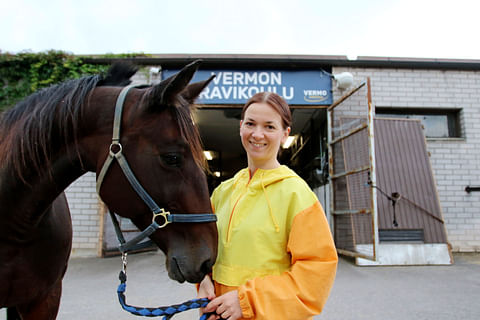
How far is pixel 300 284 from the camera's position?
81 centimetres

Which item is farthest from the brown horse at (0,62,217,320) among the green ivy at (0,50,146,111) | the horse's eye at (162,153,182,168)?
the green ivy at (0,50,146,111)

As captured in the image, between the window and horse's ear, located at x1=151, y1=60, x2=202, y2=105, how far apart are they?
5.62 metres

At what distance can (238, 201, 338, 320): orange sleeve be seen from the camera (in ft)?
2.63

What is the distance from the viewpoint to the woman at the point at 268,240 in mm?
811

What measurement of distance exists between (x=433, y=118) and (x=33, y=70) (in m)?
8.08

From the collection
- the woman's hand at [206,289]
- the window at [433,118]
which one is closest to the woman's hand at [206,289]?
the woman's hand at [206,289]

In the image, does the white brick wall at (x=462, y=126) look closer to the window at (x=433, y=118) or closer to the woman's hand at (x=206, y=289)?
the window at (x=433, y=118)

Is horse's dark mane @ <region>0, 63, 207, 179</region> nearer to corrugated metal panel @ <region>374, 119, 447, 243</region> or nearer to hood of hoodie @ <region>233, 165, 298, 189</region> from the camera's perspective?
hood of hoodie @ <region>233, 165, 298, 189</region>

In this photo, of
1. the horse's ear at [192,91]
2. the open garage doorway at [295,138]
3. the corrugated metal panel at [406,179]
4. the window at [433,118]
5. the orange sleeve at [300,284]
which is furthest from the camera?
the open garage doorway at [295,138]

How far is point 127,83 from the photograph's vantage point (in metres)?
1.39

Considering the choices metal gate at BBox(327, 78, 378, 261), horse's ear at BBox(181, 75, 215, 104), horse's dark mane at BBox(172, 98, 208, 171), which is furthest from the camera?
metal gate at BBox(327, 78, 378, 261)

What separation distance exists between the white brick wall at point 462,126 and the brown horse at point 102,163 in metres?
5.22

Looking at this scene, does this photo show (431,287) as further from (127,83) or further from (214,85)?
(214,85)

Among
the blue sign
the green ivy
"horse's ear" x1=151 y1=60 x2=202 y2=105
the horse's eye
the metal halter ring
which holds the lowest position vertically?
the horse's eye
